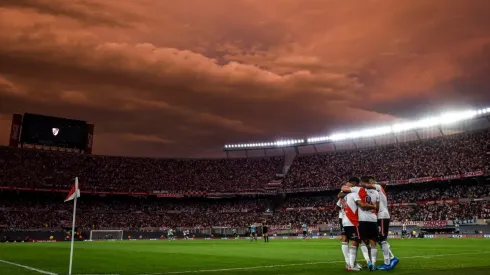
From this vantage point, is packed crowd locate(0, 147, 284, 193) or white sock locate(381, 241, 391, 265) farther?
packed crowd locate(0, 147, 284, 193)

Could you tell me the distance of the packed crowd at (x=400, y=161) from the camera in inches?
2719

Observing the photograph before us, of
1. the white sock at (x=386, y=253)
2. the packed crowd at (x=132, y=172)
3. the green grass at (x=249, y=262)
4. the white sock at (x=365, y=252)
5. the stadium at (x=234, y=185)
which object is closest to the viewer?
the white sock at (x=365, y=252)

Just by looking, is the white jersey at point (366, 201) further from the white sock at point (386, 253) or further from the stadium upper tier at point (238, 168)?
the stadium upper tier at point (238, 168)

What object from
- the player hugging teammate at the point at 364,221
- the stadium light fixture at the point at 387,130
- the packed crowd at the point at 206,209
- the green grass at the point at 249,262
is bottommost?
the green grass at the point at 249,262

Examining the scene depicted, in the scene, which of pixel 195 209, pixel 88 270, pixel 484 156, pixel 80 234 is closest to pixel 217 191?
pixel 195 209

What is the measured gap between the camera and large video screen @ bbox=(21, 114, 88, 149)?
83188 millimetres

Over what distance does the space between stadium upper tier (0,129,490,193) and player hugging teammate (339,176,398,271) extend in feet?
194

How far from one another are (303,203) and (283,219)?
23.2ft

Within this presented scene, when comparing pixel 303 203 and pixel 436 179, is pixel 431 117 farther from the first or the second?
pixel 303 203

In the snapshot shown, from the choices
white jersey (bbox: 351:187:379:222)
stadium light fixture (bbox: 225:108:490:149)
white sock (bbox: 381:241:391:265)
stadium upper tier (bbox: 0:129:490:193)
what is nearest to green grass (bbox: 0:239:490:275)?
white sock (bbox: 381:241:391:265)

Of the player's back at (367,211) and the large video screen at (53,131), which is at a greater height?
the large video screen at (53,131)

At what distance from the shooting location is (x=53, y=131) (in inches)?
3342

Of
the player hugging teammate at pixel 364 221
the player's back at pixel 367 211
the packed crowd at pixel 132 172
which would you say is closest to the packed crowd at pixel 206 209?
the packed crowd at pixel 132 172

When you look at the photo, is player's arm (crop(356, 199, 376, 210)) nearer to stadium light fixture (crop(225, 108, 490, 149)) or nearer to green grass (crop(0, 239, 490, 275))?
green grass (crop(0, 239, 490, 275))
